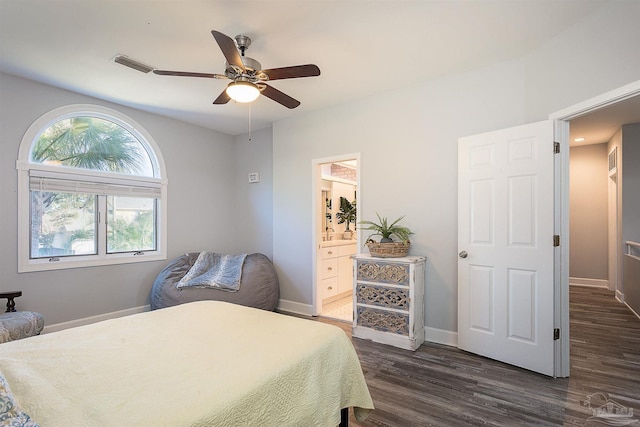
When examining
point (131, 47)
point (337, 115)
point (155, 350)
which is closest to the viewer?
point (155, 350)

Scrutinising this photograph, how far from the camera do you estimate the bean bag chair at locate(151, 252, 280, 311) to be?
359 cm

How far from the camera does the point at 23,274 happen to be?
308 cm

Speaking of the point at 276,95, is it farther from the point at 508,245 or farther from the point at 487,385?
the point at 487,385

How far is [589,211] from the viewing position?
5.61 m

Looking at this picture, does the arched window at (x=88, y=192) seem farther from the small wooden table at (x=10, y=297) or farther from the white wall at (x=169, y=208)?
the small wooden table at (x=10, y=297)

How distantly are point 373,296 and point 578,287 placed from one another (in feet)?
15.3

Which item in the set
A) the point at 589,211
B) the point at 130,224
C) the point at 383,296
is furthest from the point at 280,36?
the point at 589,211

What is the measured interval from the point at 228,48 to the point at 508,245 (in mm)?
2596

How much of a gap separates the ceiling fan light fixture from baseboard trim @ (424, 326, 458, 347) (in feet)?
8.98

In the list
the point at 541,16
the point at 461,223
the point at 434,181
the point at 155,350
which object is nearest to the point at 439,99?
the point at 434,181

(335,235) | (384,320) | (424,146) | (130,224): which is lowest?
(384,320)

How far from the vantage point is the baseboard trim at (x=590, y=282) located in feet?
18.0

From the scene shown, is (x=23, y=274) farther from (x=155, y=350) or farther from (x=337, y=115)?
(x=337, y=115)

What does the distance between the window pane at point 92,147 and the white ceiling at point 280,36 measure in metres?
0.46
